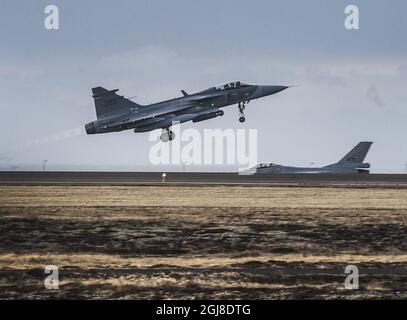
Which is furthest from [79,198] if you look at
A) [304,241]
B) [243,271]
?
[243,271]

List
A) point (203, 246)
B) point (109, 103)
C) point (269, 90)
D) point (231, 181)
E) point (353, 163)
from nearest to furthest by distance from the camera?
point (203, 246)
point (231, 181)
point (109, 103)
point (269, 90)
point (353, 163)

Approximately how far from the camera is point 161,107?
3100 inches

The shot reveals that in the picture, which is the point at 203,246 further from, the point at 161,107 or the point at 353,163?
the point at 353,163

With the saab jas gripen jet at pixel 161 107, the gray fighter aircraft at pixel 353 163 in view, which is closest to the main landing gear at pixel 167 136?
the saab jas gripen jet at pixel 161 107

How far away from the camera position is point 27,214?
35781mm

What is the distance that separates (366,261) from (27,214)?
21.3m

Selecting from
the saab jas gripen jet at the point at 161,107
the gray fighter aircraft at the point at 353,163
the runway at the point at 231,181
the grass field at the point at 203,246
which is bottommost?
the grass field at the point at 203,246

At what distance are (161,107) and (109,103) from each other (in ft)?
22.8

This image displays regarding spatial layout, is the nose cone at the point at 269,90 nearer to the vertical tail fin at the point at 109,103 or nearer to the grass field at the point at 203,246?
the vertical tail fin at the point at 109,103

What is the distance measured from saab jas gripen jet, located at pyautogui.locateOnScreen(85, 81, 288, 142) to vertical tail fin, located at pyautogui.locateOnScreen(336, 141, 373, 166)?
812 inches

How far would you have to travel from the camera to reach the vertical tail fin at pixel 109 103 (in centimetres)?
7750

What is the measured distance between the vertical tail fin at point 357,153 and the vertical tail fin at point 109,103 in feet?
115

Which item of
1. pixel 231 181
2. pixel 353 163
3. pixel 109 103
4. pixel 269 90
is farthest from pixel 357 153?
pixel 109 103
